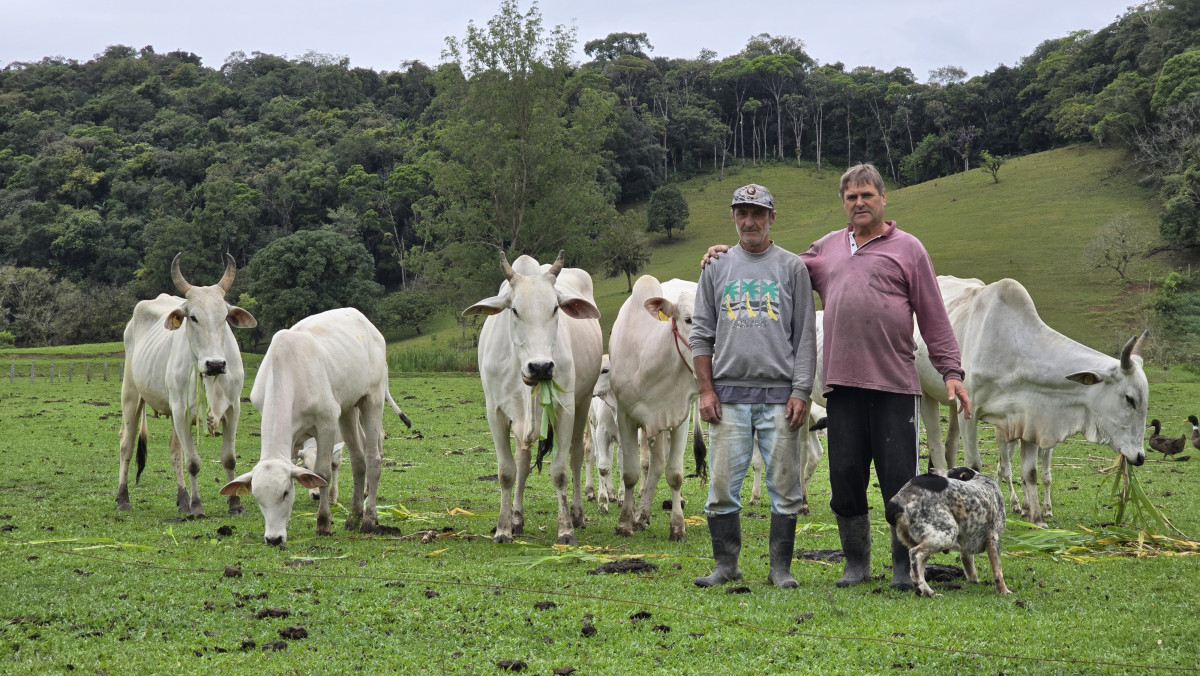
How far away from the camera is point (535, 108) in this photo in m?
46.5

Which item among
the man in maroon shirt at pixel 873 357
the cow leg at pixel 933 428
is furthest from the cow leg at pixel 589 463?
the man in maroon shirt at pixel 873 357

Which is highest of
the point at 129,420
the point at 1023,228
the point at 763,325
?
the point at 1023,228

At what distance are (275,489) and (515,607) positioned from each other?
3.19 metres

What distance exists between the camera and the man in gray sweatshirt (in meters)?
5.97

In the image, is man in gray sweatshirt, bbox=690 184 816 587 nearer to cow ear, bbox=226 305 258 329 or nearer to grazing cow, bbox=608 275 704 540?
grazing cow, bbox=608 275 704 540

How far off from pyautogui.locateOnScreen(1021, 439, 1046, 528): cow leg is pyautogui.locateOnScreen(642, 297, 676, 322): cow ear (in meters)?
4.27

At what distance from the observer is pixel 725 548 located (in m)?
6.12

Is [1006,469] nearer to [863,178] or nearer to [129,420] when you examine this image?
[863,178]

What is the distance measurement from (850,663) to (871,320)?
226cm

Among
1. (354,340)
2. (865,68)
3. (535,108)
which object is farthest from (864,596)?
(865,68)

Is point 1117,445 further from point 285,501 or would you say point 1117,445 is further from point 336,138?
point 336,138

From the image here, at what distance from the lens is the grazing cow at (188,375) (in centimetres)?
1012

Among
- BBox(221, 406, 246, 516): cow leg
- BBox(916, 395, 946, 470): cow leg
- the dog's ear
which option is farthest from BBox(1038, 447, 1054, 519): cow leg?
BBox(221, 406, 246, 516): cow leg

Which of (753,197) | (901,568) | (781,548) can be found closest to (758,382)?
(781,548)
